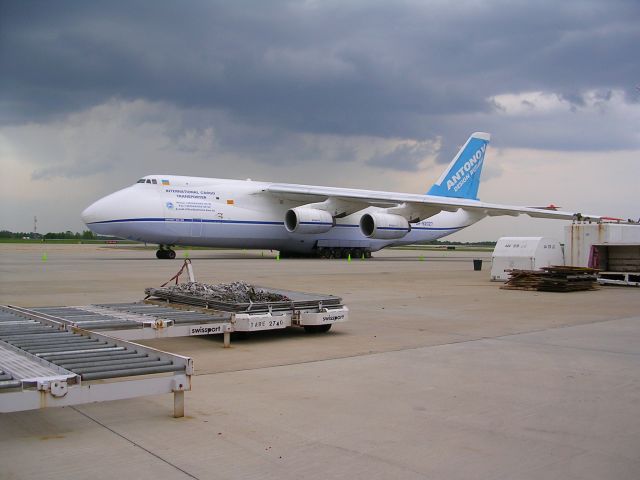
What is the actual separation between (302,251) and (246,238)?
4529 mm

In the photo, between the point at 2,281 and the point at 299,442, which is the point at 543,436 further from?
the point at 2,281

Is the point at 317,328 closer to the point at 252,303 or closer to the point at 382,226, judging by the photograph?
the point at 252,303

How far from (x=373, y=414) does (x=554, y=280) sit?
1224cm

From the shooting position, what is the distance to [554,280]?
621 inches

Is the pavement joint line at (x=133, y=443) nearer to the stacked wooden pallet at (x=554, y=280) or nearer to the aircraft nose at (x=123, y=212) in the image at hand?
the stacked wooden pallet at (x=554, y=280)

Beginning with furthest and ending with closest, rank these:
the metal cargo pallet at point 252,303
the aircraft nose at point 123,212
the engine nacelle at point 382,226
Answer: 1. the engine nacelle at point 382,226
2. the aircraft nose at point 123,212
3. the metal cargo pallet at point 252,303

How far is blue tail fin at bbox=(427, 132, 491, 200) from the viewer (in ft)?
128

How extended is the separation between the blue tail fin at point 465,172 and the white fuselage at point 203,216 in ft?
24.4

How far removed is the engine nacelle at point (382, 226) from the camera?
32750 mm

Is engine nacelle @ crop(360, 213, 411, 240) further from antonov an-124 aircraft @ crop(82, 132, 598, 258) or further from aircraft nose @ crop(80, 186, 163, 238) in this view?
aircraft nose @ crop(80, 186, 163, 238)

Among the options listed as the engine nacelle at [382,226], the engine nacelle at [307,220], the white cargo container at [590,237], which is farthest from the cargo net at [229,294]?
the engine nacelle at [382,226]

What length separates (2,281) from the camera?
1603 centimetres

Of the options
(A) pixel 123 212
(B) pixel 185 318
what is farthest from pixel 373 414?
(A) pixel 123 212

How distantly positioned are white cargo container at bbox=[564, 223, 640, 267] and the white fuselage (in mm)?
15979
